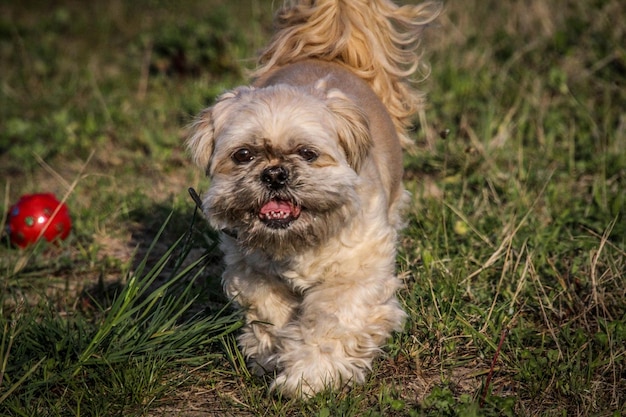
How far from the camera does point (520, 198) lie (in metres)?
5.64

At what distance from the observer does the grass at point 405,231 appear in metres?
3.92

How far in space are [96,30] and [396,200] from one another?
6.88 metres

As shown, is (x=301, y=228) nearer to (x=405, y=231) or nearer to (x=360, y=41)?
(x=405, y=231)

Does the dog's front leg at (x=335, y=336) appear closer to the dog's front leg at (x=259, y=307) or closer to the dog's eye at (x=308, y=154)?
the dog's front leg at (x=259, y=307)

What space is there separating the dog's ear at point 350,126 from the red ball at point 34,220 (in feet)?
7.61

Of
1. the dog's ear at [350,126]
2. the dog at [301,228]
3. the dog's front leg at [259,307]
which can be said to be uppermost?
the dog's ear at [350,126]

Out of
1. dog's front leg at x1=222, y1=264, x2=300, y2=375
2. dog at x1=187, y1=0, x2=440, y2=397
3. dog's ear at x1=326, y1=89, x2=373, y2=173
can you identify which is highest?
dog's ear at x1=326, y1=89, x2=373, y2=173

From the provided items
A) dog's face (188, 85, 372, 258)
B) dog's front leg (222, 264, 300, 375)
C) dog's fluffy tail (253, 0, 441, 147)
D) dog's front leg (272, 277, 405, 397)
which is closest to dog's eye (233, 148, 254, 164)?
dog's face (188, 85, 372, 258)

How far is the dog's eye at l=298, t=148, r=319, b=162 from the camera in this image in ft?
13.1

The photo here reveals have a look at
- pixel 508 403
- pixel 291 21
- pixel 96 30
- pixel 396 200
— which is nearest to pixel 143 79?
pixel 96 30

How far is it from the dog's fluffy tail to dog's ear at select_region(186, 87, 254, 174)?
1.21m

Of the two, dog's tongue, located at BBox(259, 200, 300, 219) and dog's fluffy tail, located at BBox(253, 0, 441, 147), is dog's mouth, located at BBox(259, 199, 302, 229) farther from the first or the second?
dog's fluffy tail, located at BBox(253, 0, 441, 147)

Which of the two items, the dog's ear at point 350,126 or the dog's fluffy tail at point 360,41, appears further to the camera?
the dog's fluffy tail at point 360,41

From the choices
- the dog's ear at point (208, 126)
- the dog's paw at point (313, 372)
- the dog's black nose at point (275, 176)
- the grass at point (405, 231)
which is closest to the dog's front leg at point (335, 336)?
the dog's paw at point (313, 372)
